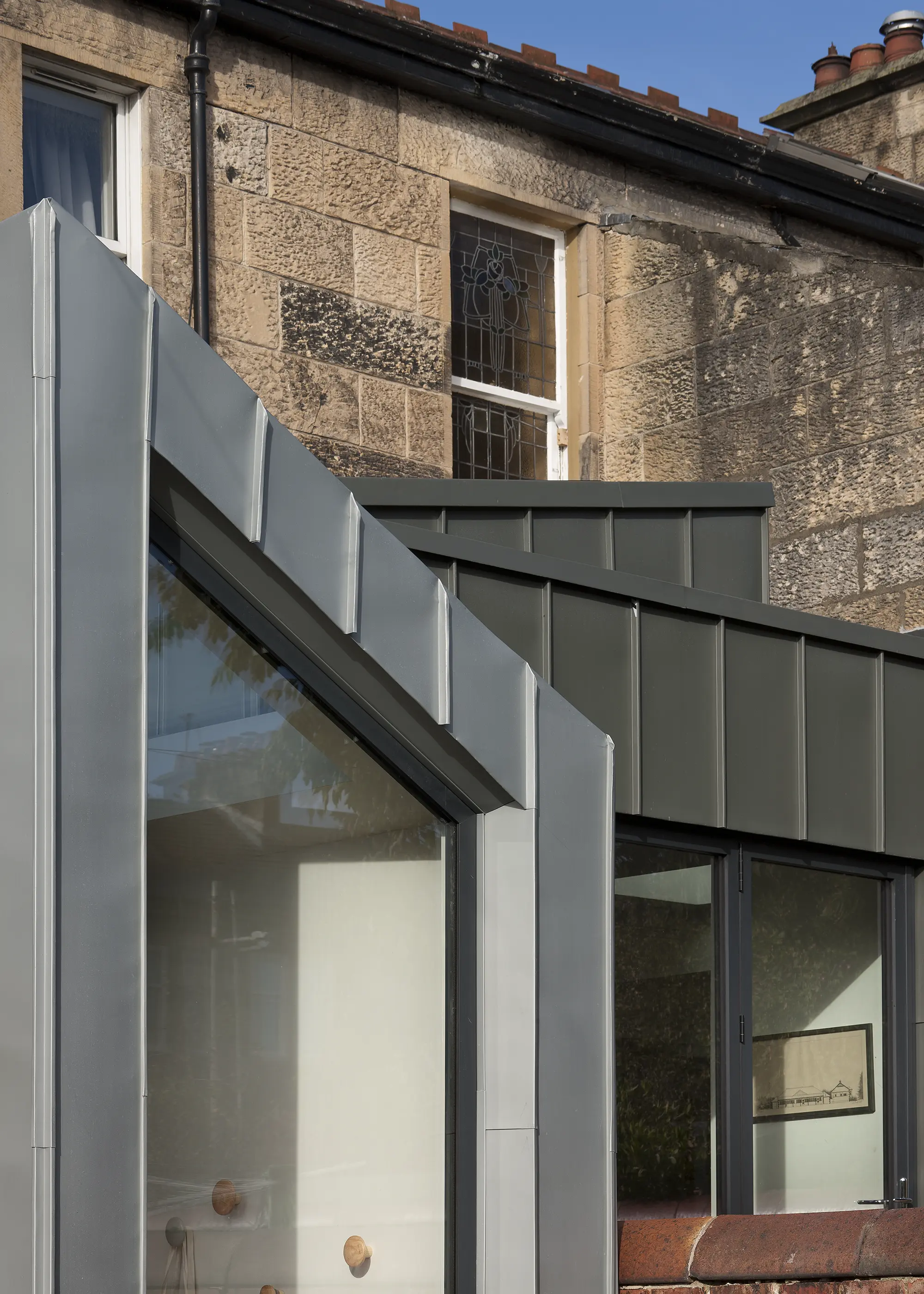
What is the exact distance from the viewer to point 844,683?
25.5ft

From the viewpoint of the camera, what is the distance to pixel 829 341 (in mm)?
9859

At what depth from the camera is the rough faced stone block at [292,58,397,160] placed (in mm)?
9938

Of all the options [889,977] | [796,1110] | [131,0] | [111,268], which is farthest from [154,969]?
[131,0]

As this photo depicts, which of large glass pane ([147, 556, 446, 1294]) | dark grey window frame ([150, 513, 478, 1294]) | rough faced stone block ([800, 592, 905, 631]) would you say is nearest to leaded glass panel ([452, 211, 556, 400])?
rough faced stone block ([800, 592, 905, 631])

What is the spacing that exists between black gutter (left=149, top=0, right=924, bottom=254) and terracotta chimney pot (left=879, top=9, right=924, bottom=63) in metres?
2.25

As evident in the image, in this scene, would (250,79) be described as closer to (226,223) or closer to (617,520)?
(226,223)

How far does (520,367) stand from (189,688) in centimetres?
675

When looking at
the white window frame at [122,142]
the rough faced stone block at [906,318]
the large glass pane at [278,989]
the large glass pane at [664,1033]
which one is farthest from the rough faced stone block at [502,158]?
the large glass pane at [278,989]

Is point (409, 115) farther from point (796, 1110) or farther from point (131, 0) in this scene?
point (796, 1110)

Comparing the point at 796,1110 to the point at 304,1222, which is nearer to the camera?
the point at 304,1222

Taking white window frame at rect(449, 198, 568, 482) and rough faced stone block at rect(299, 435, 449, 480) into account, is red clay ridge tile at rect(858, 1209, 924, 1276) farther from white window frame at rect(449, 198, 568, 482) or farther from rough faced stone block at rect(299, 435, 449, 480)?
white window frame at rect(449, 198, 568, 482)

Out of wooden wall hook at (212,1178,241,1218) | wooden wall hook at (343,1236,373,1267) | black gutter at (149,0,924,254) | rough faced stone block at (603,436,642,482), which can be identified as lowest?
wooden wall hook at (343,1236,373,1267)

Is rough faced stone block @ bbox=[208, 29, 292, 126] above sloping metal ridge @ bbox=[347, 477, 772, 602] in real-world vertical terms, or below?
above

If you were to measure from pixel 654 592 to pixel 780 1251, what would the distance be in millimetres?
2723
